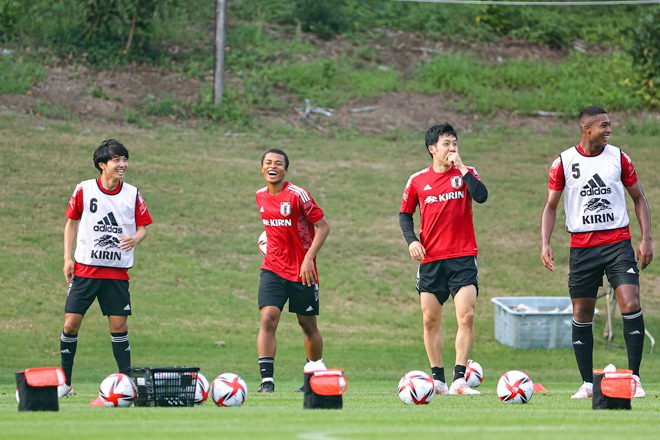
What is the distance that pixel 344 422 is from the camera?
16.8 feet

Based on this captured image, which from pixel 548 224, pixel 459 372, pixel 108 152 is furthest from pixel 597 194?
pixel 108 152

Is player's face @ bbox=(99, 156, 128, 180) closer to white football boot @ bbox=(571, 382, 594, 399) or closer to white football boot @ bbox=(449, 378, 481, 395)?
white football boot @ bbox=(449, 378, 481, 395)

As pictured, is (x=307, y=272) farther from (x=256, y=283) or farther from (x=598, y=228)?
(x=256, y=283)

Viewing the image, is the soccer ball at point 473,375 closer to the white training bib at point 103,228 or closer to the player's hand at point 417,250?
the player's hand at point 417,250

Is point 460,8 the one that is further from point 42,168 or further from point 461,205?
point 461,205

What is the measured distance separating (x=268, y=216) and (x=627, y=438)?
16.2 feet

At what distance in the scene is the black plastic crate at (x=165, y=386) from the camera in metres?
6.25

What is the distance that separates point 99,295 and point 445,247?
3373 mm

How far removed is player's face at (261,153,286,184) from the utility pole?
15717 mm

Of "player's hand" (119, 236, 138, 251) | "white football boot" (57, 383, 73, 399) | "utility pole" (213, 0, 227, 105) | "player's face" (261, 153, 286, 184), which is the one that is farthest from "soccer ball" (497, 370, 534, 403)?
"utility pole" (213, 0, 227, 105)

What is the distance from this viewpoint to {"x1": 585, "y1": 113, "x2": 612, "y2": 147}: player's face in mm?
7477

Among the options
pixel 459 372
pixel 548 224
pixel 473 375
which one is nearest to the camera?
pixel 548 224

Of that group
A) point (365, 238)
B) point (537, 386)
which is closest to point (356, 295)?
point (365, 238)

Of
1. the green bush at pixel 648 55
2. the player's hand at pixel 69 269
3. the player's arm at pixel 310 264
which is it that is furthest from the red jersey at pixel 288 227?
the green bush at pixel 648 55
